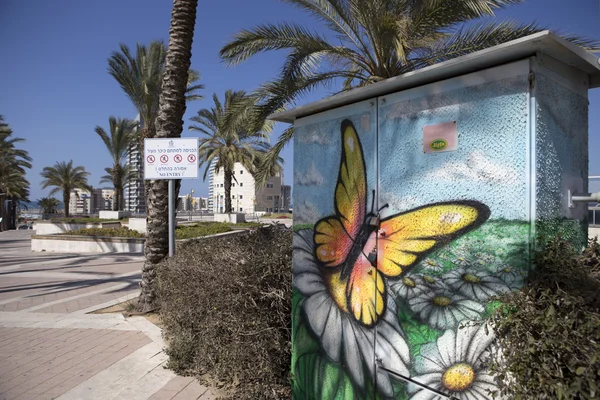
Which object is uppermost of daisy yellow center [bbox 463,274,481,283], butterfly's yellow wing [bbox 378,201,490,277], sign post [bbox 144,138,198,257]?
sign post [bbox 144,138,198,257]

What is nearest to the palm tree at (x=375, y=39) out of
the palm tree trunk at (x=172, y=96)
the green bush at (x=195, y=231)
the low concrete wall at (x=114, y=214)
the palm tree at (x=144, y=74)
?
the palm tree trunk at (x=172, y=96)

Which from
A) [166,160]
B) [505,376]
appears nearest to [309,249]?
[505,376]

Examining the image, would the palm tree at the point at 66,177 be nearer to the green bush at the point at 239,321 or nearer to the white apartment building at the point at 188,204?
the white apartment building at the point at 188,204

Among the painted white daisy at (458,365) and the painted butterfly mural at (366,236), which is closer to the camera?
the painted white daisy at (458,365)

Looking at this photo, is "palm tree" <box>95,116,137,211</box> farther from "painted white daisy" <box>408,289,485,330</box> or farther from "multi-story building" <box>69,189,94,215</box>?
"multi-story building" <box>69,189,94,215</box>

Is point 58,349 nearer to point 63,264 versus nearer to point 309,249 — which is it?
point 309,249

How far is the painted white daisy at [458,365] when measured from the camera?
1821 mm

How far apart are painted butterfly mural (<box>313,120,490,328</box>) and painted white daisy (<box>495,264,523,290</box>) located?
240mm

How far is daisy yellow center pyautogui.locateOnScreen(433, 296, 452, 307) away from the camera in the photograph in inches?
77.4

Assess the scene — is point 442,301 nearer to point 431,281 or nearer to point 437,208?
point 431,281

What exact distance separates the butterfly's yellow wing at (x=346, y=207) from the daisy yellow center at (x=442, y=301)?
665 mm

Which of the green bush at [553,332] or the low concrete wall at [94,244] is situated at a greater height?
the green bush at [553,332]

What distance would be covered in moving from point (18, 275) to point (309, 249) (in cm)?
1083

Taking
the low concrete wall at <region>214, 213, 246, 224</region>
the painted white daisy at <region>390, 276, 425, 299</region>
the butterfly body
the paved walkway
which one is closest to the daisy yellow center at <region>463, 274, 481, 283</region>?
the painted white daisy at <region>390, 276, 425, 299</region>
